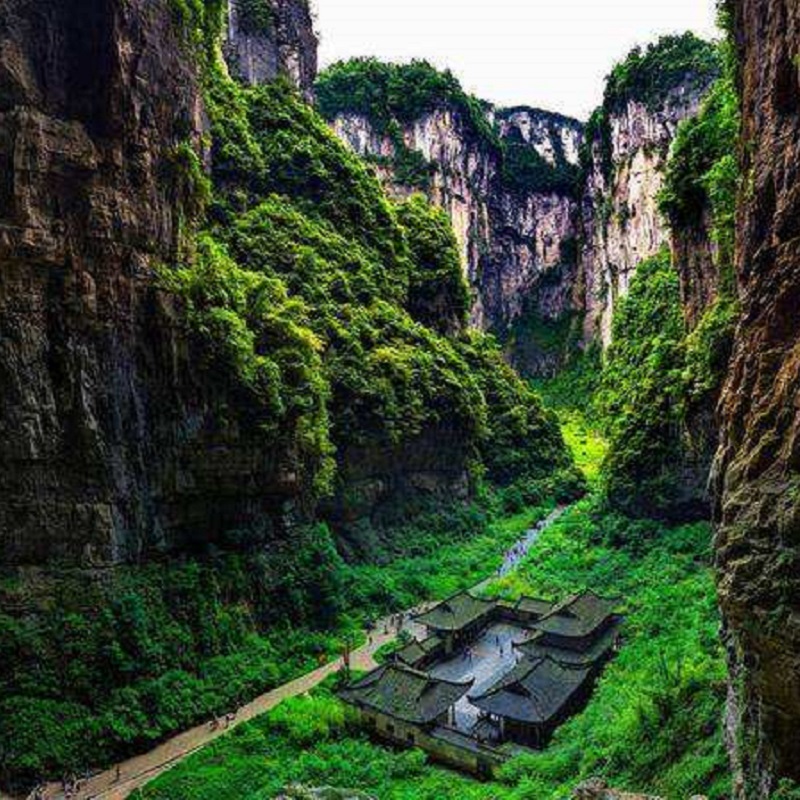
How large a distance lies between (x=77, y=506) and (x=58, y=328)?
20.9 feet

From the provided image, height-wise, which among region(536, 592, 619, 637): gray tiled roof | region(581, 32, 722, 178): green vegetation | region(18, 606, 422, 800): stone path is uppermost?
region(581, 32, 722, 178): green vegetation

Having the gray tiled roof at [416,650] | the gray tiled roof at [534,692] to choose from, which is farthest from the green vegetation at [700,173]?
the gray tiled roof at [416,650]

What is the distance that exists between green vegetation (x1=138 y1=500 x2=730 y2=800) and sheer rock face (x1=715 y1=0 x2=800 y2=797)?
4.63 meters

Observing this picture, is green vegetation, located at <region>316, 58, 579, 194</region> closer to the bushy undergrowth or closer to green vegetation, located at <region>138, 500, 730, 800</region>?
the bushy undergrowth

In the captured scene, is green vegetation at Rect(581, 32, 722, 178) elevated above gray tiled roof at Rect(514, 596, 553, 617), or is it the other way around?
green vegetation at Rect(581, 32, 722, 178)

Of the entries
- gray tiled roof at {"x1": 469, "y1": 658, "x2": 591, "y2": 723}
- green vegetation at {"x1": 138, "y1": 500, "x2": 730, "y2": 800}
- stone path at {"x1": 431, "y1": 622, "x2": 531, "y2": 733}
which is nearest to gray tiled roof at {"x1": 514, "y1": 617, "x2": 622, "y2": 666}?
green vegetation at {"x1": 138, "y1": 500, "x2": 730, "y2": 800}

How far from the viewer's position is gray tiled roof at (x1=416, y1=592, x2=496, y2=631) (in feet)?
115

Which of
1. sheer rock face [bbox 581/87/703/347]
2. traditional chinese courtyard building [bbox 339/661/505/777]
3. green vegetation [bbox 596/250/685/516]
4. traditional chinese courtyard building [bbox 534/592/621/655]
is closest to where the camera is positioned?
traditional chinese courtyard building [bbox 339/661/505/777]

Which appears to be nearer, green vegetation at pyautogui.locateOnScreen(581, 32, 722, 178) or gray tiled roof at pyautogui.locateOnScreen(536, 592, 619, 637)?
gray tiled roof at pyautogui.locateOnScreen(536, 592, 619, 637)

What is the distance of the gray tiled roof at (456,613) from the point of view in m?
35.0

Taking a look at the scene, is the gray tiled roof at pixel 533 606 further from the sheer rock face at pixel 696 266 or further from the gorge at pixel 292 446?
the sheer rock face at pixel 696 266

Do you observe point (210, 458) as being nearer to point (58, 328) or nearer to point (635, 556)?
point (58, 328)

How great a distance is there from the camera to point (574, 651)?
31859 mm

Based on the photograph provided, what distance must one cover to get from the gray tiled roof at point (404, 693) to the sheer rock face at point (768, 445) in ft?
44.6
